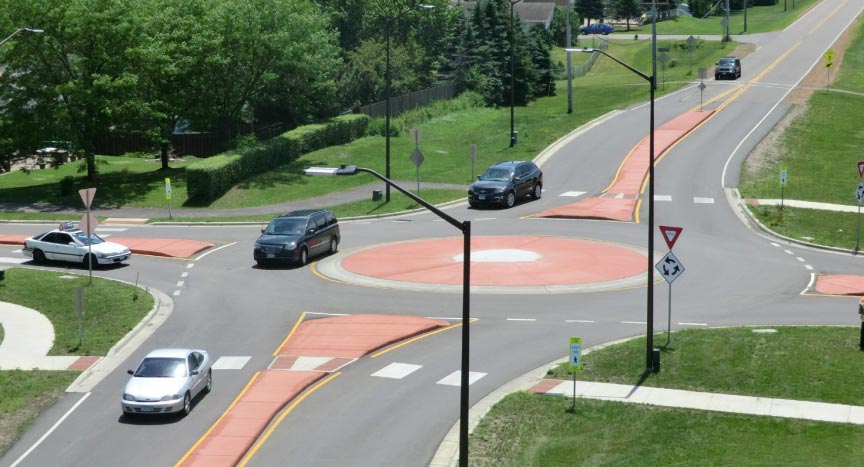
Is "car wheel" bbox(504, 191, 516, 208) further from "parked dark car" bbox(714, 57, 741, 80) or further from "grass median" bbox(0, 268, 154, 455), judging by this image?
"parked dark car" bbox(714, 57, 741, 80)

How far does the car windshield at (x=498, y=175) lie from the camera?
5303 centimetres

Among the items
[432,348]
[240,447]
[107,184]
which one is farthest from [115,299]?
[107,184]

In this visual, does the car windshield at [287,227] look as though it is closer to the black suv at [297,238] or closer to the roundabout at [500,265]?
the black suv at [297,238]

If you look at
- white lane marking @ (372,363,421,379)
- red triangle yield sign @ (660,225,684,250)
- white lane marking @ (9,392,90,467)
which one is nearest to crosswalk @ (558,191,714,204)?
red triangle yield sign @ (660,225,684,250)

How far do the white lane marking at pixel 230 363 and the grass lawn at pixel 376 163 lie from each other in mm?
24770

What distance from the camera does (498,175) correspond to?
53.3 metres

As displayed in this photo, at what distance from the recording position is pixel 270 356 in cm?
2872

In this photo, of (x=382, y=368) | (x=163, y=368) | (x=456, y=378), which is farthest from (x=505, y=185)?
(x=163, y=368)

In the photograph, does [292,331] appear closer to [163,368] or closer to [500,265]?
[163,368]

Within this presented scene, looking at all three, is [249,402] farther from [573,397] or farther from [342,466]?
[573,397]

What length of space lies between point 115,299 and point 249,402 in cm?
1254

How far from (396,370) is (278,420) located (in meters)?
4.59

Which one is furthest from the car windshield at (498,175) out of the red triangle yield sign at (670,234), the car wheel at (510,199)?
the red triangle yield sign at (670,234)

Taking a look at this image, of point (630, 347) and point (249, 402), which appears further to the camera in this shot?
point (630, 347)
